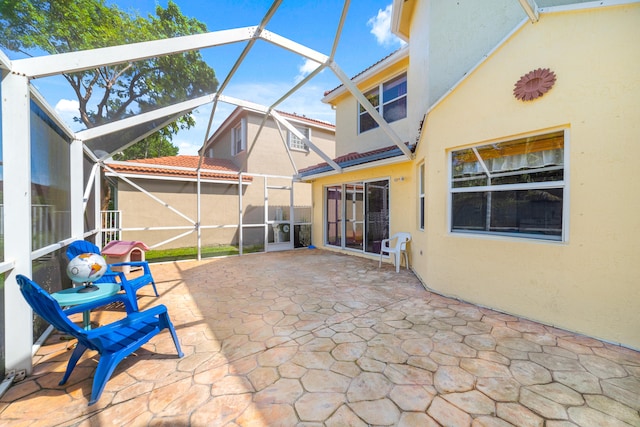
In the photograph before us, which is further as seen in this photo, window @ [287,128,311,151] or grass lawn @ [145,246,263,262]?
window @ [287,128,311,151]

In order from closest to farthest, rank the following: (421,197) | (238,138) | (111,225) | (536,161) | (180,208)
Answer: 1. (536,161)
2. (421,197)
3. (111,225)
4. (180,208)
5. (238,138)

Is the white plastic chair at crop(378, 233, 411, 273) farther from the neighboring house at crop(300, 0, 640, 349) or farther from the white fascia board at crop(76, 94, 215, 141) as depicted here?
the white fascia board at crop(76, 94, 215, 141)

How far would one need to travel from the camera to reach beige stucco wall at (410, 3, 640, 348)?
9.98 feet

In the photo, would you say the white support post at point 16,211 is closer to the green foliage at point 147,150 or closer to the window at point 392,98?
the window at point 392,98

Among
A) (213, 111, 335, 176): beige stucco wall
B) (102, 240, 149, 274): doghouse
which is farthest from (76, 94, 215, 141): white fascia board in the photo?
(213, 111, 335, 176): beige stucco wall

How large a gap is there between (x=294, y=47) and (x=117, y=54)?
3114mm

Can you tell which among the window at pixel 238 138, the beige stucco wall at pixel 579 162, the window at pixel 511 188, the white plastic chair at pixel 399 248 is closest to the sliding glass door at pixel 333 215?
the white plastic chair at pixel 399 248

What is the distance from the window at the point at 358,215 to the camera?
8.49 m

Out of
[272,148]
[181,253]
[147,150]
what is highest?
[147,150]

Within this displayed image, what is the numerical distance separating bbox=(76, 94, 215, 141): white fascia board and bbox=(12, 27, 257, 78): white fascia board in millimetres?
2211

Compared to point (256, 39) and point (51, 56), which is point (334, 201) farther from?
point (51, 56)

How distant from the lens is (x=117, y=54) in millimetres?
3320

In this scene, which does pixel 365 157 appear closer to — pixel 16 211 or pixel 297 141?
pixel 297 141

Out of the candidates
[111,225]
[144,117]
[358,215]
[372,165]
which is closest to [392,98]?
[372,165]
